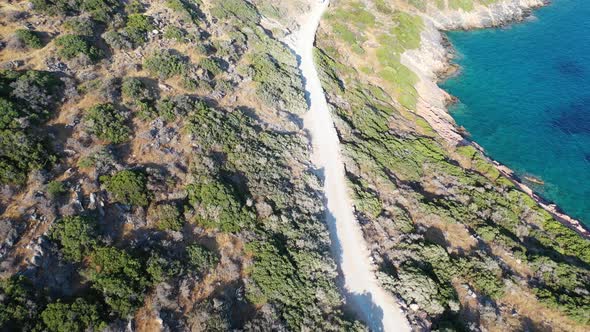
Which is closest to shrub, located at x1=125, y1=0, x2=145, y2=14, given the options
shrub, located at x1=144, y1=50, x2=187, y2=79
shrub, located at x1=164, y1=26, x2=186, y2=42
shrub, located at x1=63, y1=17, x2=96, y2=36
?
shrub, located at x1=164, y1=26, x2=186, y2=42

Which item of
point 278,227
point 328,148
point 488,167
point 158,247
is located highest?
point 488,167

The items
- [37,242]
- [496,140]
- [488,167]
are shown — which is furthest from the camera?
[496,140]

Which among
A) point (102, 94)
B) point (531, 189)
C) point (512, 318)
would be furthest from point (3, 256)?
point (531, 189)

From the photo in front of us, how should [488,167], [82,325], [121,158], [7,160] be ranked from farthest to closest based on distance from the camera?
[488,167]
[121,158]
[7,160]
[82,325]

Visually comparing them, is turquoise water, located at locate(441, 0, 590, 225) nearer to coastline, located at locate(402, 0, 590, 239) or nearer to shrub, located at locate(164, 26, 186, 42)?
coastline, located at locate(402, 0, 590, 239)

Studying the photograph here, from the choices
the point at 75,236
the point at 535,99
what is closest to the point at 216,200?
the point at 75,236

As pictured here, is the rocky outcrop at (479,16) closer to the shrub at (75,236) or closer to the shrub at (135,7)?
the shrub at (135,7)

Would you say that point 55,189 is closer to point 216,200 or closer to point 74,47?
point 216,200

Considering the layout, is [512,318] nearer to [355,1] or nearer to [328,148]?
[328,148]
